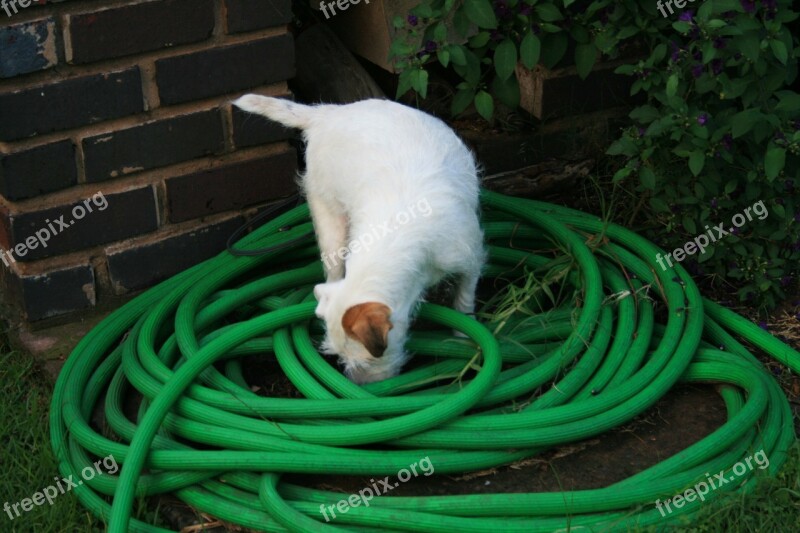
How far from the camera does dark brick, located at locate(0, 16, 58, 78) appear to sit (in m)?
3.35

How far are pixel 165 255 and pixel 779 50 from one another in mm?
2270

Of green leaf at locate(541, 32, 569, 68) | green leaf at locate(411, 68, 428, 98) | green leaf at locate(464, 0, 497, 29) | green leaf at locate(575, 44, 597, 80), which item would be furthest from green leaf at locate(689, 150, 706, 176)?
green leaf at locate(411, 68, 428, 98)

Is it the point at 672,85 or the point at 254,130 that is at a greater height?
the point at 672,85

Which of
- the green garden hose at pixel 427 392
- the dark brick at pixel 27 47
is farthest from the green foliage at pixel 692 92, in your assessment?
the dark brick at pixel 27 47

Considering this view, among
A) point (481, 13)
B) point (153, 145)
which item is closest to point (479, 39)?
point (481, 13)

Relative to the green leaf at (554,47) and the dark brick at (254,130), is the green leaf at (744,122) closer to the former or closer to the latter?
the green leaf at (554,47)

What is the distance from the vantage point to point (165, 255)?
394 centimetres

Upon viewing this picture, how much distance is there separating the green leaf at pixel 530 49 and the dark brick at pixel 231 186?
3.18 feet

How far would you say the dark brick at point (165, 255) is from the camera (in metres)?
3.87

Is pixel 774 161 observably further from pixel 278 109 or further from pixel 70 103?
pixel 70 103

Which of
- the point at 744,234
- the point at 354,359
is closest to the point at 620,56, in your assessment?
the point at 744,234

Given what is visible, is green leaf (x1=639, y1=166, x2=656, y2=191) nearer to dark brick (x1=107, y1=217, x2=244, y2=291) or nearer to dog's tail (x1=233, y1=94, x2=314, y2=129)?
dog's tail (x1=233, y1=94, x2=314, y2=129)

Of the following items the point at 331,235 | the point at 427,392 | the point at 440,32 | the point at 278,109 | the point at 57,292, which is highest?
the point at 440,32

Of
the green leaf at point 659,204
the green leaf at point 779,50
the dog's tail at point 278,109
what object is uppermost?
Answer: the green leaf at point 779,50
